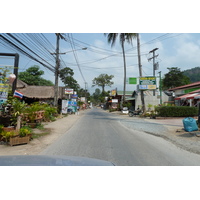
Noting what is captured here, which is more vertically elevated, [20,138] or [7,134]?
[7,134]

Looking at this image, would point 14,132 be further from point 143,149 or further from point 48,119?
point 48,119

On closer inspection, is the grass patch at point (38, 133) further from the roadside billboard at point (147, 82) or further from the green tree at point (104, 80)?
the green tree at point (104, 80)

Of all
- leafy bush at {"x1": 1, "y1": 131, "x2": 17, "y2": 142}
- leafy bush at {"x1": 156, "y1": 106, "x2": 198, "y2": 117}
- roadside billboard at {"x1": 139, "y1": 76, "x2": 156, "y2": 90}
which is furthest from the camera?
roadside billboard at {"x1": 139, "y1": 76, "x2": 156, "y2": 90}

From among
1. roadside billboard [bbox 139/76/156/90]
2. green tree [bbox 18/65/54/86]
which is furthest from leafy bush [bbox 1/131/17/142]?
green tree [bbox 18/65/54/86]

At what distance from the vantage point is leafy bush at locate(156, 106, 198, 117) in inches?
753

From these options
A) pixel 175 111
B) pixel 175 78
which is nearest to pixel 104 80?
pixel 175 78

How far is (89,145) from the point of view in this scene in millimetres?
6668

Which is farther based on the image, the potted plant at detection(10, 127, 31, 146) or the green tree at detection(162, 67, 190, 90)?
the green tree at detection(162, 67, 190, 90)

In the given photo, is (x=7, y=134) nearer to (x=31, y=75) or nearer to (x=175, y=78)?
(x=31, y=75)

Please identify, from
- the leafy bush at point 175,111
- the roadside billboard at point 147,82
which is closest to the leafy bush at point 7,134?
the leafy bush at point 175,111

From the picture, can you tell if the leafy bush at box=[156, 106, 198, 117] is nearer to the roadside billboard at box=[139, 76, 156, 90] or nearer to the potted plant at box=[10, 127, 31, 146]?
the roadside billboard at box=[139, 76, 156, 90]

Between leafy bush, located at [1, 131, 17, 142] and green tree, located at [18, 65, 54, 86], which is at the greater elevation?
Answer: green tree, located at [18, 65, 54, 86]

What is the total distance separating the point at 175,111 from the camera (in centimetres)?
1930

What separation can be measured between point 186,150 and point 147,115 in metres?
15.0
